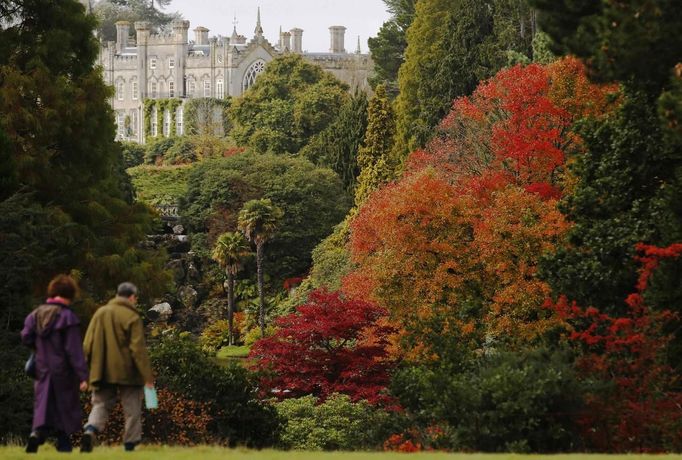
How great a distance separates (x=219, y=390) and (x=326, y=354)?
8.01 metres

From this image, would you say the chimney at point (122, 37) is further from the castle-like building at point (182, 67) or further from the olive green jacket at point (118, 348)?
the olive green jacket at point (118, 348)

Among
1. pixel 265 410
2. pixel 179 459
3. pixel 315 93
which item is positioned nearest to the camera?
pixel 179 459

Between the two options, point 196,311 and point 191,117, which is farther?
point 191,117

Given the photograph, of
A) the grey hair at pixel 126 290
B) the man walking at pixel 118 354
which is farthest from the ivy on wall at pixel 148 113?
the grey hair at pixel 126 290

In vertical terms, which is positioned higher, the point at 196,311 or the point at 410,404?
the point at 410,404

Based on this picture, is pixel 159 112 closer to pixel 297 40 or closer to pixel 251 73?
pixel 251 73

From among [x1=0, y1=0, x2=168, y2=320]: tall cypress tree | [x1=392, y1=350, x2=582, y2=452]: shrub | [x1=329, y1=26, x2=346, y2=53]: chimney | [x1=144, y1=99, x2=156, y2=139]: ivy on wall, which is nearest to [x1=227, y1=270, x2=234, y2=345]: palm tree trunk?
[x1=0, y1=0, x2=168, y2=320]: tall cypress tree

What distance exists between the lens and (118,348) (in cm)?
1562

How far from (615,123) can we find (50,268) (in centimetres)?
1097

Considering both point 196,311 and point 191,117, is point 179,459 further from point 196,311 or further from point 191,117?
point 191,117

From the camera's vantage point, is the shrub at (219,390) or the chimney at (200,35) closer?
the shrub at (219,390)

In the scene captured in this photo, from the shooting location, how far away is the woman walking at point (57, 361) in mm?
15500

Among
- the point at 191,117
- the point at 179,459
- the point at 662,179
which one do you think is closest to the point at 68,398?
the point at 179,459

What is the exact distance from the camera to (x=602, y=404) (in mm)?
20719
